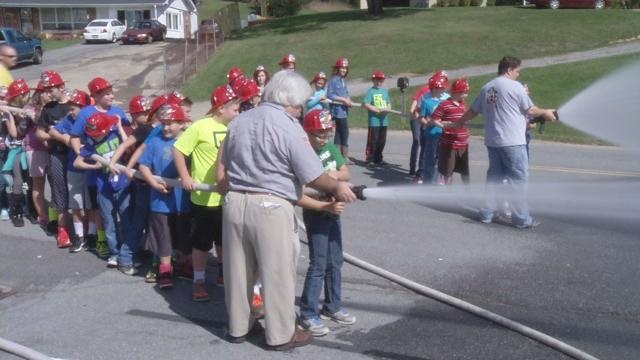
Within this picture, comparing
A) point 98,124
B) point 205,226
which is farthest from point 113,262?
point 205,226

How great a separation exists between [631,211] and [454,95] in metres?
2.65

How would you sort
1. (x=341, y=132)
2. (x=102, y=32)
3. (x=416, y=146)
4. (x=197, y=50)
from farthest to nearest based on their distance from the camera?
(x=102, y=32)
(x=197, y=50)
(x=341, y=132)
(x=416, y=146)

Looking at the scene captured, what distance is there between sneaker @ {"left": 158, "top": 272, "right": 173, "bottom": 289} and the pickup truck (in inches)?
1343

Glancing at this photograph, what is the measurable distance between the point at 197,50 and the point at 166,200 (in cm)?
2726

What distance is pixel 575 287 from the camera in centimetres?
680

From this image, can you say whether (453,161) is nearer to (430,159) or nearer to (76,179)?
(430,159)

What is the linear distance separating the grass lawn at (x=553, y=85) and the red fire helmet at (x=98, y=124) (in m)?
11.3

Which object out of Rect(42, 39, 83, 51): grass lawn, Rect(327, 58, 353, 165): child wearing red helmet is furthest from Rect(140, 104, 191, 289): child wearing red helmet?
Rect(42, 39, 83, 51): grass lawn

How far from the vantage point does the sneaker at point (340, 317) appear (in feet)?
19.7

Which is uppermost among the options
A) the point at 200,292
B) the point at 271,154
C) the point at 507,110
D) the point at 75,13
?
the point at 75,13

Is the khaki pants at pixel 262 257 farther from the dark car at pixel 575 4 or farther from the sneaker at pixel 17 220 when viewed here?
the dark car at pixel 575 4

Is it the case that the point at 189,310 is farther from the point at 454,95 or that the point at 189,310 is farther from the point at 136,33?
the point at 136,33

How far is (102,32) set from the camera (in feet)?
173

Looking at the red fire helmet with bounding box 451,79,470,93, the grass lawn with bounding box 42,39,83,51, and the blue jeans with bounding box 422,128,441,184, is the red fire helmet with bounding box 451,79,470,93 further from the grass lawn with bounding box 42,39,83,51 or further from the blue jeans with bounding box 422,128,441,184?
the grass lawn with bounding box 42,39,83,51
